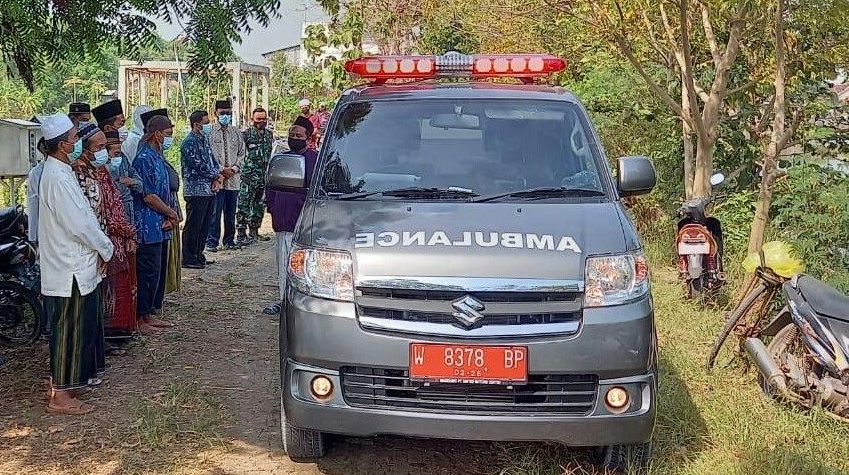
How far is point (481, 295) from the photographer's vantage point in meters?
3.72

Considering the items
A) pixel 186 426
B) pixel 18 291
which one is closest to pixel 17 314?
pixel 18 291

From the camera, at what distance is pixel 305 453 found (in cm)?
424

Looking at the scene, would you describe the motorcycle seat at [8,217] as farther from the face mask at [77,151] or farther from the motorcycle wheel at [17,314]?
the face mask at [77,151]

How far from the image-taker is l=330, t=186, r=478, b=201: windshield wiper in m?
4.38

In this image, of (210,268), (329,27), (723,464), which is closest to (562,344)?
(723,464)

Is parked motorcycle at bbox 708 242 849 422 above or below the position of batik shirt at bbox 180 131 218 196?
below

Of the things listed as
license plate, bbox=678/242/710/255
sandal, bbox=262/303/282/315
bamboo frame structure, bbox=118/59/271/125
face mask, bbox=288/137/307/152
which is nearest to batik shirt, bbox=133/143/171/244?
sandal, bbox=262/303/282/315

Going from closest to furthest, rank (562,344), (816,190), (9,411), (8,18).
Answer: (562,344), (8,18), (9,411), (816,190)

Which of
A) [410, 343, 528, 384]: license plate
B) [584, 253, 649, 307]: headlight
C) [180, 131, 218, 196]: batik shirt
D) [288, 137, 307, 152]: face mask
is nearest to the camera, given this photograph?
[410, 343, 528, 384]: license plate

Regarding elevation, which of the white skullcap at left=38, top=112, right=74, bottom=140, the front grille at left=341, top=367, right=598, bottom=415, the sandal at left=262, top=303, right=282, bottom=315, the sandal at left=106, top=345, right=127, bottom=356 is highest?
the white skullcap at left=38, top=112, right=74, bottom=140

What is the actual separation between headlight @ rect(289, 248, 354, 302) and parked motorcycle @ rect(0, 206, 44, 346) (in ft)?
10.6

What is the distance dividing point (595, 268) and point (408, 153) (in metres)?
1.35

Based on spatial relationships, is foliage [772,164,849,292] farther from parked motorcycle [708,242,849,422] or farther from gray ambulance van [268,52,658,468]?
→ gray ambulance van [268,52,658,468]

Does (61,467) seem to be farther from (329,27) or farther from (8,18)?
(329,27)
